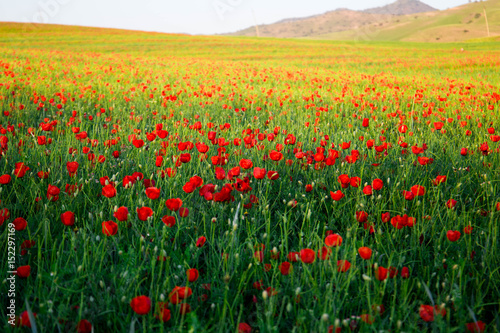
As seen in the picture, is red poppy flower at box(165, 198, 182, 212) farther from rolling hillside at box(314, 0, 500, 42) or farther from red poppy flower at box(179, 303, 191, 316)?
rolling hillside at box(314, 0, 500, 42)

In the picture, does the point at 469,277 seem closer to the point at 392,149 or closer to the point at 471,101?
the point at 392,149

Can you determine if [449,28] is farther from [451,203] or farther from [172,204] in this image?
[172,204]

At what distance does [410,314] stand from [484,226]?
0.94m

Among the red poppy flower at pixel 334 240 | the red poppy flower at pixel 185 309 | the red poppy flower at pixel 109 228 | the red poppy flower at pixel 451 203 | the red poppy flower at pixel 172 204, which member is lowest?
the red poppy flower at pixel 185 309

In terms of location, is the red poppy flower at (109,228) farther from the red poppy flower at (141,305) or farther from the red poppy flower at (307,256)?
the red poppy flower at (307,256)

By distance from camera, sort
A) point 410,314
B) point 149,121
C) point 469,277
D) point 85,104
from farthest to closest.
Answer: point 85,104, point 149,121, point 469,277, point 410,314

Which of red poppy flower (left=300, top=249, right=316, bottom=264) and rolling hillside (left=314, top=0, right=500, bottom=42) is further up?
rolling hillside (left=314, top=0, right=500, bottom=42)

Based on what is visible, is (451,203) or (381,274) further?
(451,203)

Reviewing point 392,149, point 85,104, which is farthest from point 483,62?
point 85,104

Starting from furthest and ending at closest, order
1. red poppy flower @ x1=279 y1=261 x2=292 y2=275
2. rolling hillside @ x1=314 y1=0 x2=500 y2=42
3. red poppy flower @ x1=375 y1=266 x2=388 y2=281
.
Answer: rolling hillside @ x1=314 y1=0 x2=500 y2=42
red poppy flower @ x1=279 y1=261 x2=292 y2=275
red poppy flower @ x1=375 y1=266 x2=388 y2=281

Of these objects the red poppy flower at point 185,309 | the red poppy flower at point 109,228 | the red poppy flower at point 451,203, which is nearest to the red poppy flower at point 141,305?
the red poppy flower at point 185,309

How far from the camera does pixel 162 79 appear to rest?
29.2ft

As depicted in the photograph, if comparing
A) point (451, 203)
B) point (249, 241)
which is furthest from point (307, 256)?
point (451, 203)

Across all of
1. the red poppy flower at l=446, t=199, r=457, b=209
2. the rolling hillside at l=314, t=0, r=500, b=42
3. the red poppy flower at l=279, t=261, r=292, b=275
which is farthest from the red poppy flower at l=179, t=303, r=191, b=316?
the rolling hillside at l=314, t=0, r=500, b=42
